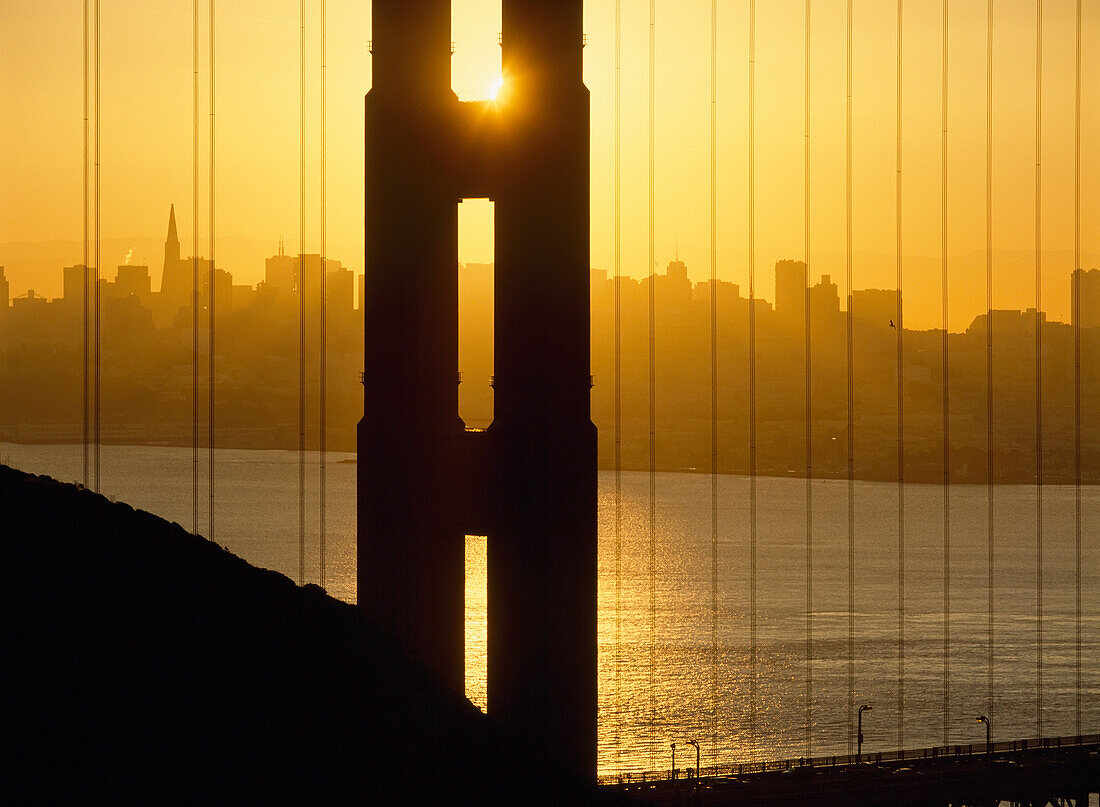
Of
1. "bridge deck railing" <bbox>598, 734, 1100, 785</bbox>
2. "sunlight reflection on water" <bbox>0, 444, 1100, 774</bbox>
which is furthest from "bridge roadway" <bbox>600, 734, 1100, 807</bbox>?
"sunlight reflection on water" <bbox>0, 444, 1100, 774</bbox>

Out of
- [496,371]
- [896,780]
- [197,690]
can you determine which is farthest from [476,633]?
[197,690]

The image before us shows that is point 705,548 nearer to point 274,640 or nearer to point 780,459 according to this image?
point 780,459

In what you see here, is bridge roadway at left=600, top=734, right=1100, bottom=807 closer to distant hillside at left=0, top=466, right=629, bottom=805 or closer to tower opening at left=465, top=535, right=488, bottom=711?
distant hillside at left=0, top=466, right=629, bottom=805

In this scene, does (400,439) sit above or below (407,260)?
below

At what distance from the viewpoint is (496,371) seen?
68.1 feet

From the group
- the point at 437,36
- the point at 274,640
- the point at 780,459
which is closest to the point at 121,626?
the point at 274,640

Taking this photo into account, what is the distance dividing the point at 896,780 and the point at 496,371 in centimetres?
906

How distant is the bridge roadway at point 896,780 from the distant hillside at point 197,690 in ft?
16.5

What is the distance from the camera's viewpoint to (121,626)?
12.1 meters

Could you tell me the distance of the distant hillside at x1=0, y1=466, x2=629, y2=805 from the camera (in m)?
10.4

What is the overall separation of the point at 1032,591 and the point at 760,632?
1767 centimetres

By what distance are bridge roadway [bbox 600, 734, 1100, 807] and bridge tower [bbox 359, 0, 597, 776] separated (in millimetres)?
1615

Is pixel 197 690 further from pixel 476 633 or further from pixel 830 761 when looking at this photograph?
pixel 476 633

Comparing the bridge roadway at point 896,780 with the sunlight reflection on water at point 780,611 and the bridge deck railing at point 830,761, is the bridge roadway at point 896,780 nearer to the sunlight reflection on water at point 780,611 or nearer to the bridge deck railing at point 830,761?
the bridge deck railing at point 830,761
